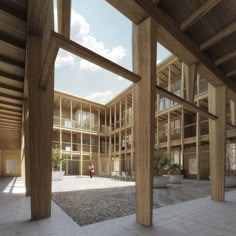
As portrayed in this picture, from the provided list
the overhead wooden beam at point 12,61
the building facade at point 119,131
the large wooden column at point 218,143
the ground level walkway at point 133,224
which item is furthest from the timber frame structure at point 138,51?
the building facade at point 119,131

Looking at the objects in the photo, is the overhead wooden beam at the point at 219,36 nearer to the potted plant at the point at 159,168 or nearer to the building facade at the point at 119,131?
the potted plant at the point at 159,168

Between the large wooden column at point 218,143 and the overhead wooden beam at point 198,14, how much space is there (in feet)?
9.44

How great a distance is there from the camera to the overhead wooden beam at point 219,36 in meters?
4.09

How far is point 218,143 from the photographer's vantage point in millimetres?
6160

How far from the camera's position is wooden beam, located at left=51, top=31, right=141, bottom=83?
2732mm

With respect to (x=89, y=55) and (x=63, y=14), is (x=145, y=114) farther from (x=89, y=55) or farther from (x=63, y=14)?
(x=63, y=14)

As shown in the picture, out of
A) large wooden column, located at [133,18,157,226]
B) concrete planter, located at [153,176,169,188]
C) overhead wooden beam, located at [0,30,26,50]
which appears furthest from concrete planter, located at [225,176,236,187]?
overhead wooden beam, located at [0,30,26,50]

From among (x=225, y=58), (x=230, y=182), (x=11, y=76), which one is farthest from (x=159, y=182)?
(x=11, y=76)

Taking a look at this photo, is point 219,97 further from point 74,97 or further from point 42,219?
point 74,97

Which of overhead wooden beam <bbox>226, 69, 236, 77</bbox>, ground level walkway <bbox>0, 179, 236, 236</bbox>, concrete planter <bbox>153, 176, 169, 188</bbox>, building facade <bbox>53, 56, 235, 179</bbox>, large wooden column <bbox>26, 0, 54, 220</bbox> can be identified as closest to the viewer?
ground level walkway <bbox>0, 179, 236, 236</bbox>

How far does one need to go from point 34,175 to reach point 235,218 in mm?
4553

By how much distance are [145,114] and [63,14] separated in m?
2.24

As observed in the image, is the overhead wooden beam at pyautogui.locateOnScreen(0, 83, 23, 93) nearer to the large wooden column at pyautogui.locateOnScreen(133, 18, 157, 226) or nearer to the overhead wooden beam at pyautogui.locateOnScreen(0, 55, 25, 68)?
the overhead wooden beam at pyautogui.locateOnScreen(0, 55, 25, 68)

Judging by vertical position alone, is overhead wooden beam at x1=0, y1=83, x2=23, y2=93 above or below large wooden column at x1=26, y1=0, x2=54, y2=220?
above
